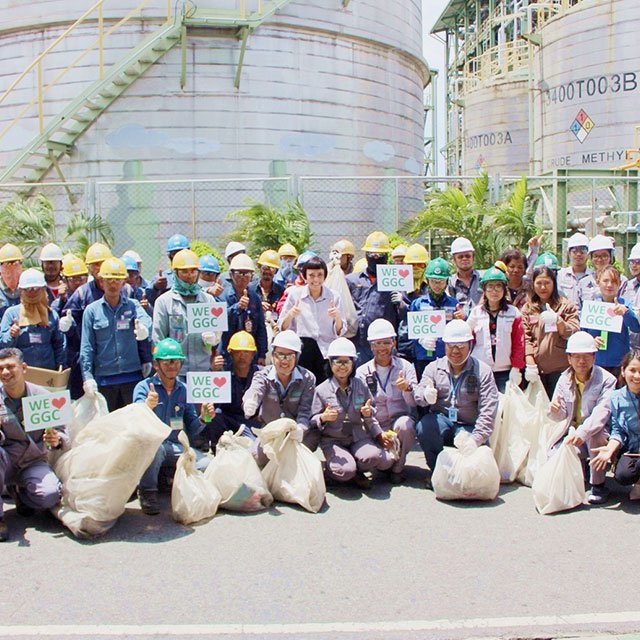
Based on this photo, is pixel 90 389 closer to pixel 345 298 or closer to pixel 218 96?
pixel 345 298

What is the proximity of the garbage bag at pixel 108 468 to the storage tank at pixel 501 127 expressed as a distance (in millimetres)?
26462

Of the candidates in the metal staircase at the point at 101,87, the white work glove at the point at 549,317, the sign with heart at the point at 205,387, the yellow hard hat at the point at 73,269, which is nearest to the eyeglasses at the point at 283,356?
the sign with heart at the point at 205,387

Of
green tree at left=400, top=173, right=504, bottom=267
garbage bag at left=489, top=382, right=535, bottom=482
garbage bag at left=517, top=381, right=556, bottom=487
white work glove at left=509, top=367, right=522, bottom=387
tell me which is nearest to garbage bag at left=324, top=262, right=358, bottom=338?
white work glove at left=509, top=367, right=522, bottom=387

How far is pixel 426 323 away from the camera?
7.02 meters

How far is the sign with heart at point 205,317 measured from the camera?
22.1 ft

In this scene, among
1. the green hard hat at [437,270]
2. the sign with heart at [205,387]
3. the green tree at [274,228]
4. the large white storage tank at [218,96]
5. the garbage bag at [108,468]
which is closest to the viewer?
the garbage bag at [108,468]

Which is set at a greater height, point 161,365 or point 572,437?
point 161,365

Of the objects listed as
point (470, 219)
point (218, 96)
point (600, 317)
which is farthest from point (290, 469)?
point (218, 96)

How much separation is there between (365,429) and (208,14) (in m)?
Answer: 10.0

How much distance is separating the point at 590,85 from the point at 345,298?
15.3 m

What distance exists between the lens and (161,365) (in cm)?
603

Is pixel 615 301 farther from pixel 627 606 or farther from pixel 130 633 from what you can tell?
pixel 130 633

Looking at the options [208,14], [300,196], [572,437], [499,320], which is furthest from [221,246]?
[572,437]

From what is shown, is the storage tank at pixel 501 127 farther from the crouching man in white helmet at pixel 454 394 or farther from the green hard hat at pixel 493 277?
the crouching man in white helmet at pixel 454 394
